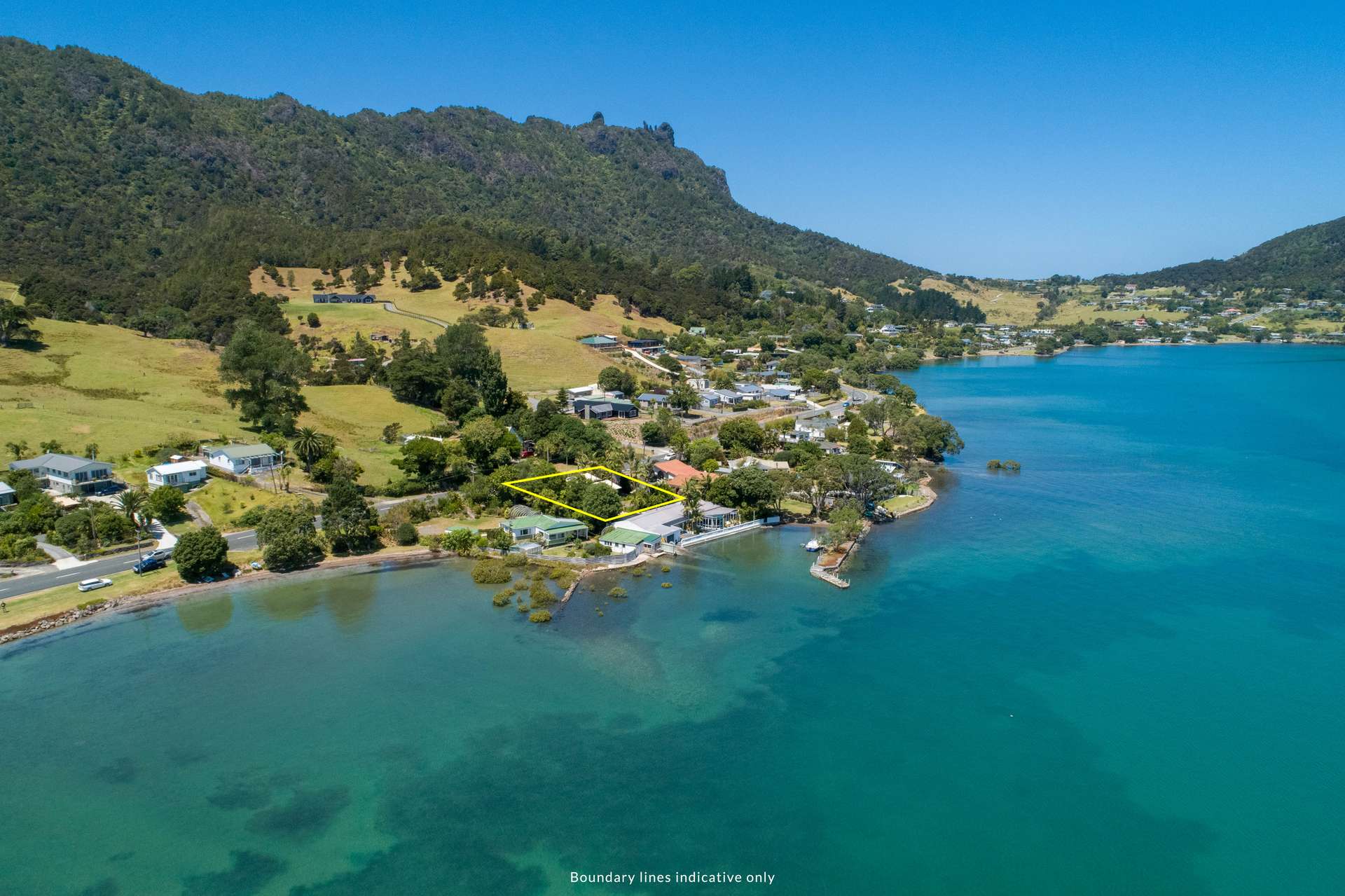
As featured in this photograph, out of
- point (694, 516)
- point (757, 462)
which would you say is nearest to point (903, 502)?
point (757, 462)

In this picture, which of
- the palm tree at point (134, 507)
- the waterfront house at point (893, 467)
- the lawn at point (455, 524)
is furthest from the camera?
the waterfront house at point (893, 467)

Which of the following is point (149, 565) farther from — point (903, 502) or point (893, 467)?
point (893, 467)

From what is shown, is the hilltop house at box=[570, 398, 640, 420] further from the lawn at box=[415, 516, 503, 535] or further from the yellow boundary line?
the lawn at box=[415, 516, 503, 535]

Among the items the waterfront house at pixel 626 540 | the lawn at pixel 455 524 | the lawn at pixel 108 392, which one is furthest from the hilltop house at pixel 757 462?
the lawn at pixel 108 392

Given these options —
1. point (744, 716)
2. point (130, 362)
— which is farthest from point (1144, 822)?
point (130, 362)

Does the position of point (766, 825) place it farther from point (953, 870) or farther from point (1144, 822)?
point (1144, 822)

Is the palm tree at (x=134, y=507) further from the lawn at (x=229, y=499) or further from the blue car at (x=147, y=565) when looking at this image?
the lawn at (x=229, y=499)

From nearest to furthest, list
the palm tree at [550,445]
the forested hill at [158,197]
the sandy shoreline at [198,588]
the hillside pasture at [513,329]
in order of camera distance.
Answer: the sandy shoreline at [198,588] → the palm tree at [550,445] → the hillside pasture at [513,329] → the forested hill at [158,197]
